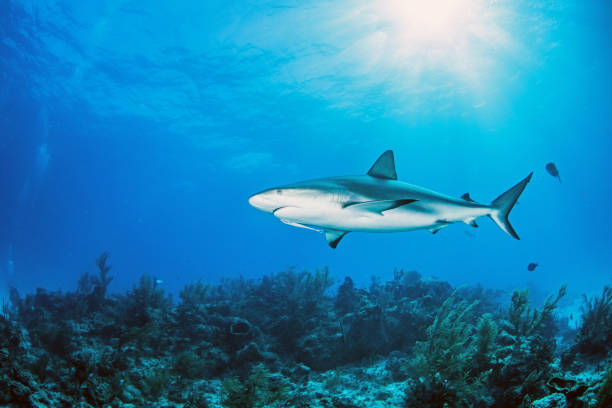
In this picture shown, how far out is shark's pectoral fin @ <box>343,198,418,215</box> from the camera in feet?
9.08

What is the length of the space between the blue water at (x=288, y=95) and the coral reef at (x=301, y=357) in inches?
308

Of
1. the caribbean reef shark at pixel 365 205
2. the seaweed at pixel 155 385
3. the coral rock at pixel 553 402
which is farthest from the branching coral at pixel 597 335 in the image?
the seaweed at pixel 155 385

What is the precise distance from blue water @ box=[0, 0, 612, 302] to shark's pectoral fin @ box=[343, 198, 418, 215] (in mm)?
12672

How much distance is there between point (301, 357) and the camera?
685cm

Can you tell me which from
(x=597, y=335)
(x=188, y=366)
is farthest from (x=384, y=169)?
(x=188, y=366)

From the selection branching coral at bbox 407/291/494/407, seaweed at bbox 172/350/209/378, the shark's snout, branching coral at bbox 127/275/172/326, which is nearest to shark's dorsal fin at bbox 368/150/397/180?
the shark's snout

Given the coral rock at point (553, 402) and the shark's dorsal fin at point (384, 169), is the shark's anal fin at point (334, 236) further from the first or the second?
the coral rock at point (553, 402)

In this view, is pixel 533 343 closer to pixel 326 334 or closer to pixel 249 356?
pixel 326 334

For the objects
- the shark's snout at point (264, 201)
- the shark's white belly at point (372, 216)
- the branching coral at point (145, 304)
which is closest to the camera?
the shark's snout at point (264, 201)

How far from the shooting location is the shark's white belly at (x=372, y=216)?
295 centimetres

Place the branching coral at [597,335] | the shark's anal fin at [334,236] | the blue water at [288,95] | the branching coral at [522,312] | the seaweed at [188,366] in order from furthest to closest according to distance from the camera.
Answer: the blue water at [288,95]
the branching coral at [522,312]
the seaweed at [188,366]
the branching coral at [597,335]
the shark's anal fin at [334,236]

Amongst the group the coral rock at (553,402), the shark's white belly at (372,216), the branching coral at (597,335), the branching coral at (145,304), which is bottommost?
the coral rock at (553,402)

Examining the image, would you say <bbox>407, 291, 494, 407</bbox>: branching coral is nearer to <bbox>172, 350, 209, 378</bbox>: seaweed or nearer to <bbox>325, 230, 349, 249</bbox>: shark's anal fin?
<bbox>325, 230, 349, 249</bbox>: shark's anal fin

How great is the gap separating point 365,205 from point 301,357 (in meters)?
5.60
